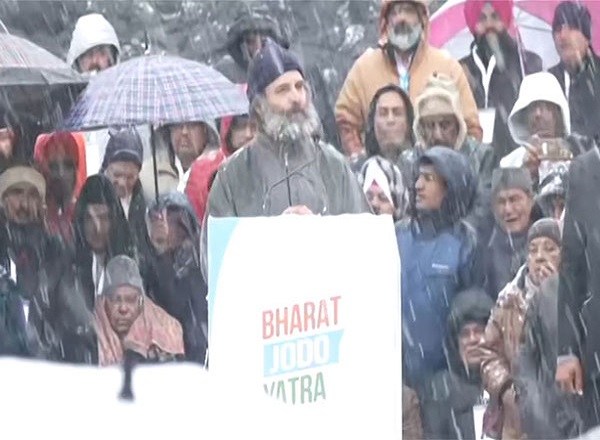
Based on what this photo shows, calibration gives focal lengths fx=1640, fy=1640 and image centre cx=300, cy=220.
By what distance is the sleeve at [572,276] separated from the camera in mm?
5852

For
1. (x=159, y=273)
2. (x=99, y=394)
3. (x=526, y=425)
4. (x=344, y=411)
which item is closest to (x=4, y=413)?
(x=99, y=394)

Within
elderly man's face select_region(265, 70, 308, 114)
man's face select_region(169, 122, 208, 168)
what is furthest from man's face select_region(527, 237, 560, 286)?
man's face select_region(169, 122, 208, 168)

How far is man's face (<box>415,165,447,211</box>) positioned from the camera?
666 centimetres

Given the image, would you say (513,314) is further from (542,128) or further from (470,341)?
(542,128)

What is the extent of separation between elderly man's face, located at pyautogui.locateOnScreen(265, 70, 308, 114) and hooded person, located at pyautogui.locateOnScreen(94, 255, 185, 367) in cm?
109

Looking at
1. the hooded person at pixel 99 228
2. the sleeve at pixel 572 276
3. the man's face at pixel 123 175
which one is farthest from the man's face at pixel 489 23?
the hooded person at pixel 99 228

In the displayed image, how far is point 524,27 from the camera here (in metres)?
7.23

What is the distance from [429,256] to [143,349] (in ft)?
4.19

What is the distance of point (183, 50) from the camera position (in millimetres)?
7887

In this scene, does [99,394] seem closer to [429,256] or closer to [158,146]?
[429,256]

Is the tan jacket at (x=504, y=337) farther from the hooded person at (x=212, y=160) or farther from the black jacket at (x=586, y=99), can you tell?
the hooded person at (x=212, y=160)

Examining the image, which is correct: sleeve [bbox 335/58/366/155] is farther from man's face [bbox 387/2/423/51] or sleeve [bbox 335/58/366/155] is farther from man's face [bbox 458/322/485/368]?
man's face [bbox 458/322/485/368]

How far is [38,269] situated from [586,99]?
248 cm

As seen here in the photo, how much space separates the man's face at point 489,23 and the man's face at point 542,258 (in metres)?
1.13
